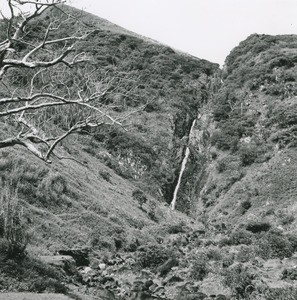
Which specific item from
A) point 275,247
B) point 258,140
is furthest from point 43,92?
point 258,140

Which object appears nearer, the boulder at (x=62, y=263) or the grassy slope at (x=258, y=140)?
the boulder at (x=62, y=263)

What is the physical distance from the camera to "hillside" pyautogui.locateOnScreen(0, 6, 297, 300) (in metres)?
10.7

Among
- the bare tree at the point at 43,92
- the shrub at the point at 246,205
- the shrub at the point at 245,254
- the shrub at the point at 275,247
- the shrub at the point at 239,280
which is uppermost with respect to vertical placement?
the bare tree at the point at 43,92

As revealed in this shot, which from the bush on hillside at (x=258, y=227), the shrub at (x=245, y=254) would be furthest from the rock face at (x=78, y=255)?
the bush on hillside at (x=258, y=227)

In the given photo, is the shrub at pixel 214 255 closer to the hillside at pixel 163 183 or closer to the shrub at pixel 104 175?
the hillside at pixel 163 183

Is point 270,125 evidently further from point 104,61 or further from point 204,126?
point 104,61

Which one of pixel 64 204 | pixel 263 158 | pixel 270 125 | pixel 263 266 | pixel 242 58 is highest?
pixel 242 58

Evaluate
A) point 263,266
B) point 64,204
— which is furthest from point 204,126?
point 263,266

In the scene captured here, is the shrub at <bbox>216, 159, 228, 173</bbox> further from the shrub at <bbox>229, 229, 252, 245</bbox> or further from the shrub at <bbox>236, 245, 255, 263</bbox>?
the shrub at <bbox>236, 245, 255, 263</bbox>

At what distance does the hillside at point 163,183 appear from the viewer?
10734 millimetres

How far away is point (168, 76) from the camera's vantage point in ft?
170

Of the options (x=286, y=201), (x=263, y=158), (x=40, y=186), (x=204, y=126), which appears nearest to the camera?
(x=40, y=186)

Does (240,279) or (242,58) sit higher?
(242,58)

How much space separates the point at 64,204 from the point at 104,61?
3616 centimetres
